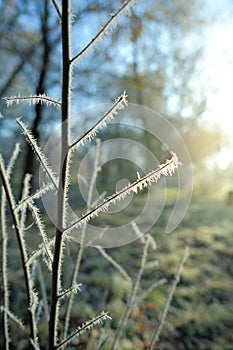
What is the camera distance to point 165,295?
11.8 feet

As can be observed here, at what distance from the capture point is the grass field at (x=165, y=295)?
2789 millimetres

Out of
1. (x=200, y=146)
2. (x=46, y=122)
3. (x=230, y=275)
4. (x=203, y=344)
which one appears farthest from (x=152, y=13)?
(x=200, y=146)

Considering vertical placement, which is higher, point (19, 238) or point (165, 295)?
point (19, 238)

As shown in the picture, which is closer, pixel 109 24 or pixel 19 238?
pixel 109 24

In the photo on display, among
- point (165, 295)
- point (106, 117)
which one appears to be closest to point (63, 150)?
point (106, 117)

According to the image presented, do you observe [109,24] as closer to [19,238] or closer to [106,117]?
[106,117]

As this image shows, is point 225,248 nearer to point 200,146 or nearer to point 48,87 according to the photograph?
point 48,87

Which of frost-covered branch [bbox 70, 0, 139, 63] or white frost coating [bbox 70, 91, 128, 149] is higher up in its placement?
frost-covered branch [bbox 70, 0, 139, 63]

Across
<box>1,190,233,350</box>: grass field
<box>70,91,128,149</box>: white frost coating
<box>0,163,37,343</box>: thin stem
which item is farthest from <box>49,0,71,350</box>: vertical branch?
<box>1,190,233,350</box>: grass field

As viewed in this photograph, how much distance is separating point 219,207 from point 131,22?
22.5ft

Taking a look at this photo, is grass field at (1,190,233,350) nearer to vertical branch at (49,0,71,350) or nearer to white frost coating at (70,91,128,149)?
vertical branch at (49,0,71,350)

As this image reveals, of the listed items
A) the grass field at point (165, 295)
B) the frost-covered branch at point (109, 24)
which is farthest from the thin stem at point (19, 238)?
the grass field at point (165, 295)

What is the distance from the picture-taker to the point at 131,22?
20.3 feet

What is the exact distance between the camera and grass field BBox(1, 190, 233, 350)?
9.15 feet
